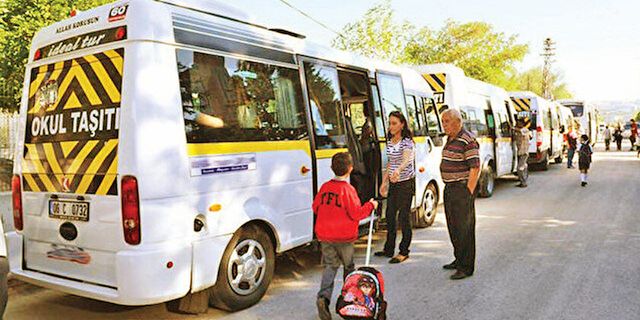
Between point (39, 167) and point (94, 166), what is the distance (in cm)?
82

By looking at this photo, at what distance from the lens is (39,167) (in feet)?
15.0

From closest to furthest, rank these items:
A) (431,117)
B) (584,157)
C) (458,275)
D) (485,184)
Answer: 1. (458,275)
2. (431,117)
3. (485,184)
4. (584,157)

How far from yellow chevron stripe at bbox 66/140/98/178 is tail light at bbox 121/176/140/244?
0.53 meters

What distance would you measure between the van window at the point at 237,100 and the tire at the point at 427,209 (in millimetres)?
3493

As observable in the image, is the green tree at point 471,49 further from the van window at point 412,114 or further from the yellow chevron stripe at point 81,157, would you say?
the yellow chevron stripe at point 81,157

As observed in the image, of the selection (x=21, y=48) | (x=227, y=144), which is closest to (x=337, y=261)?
(x=227, y=144)

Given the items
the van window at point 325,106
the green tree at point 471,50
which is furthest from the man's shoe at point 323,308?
the green tree at point 471,50

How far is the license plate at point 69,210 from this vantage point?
4139mm

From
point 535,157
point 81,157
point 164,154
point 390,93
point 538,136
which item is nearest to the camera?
point 164,154

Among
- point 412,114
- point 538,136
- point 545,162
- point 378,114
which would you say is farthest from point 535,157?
point 378,114

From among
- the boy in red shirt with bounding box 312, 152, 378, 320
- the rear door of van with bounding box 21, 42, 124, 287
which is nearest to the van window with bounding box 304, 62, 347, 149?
the boy in red shirt with bounding box 312, 152, 378, 320

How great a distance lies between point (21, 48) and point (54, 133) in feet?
34.5

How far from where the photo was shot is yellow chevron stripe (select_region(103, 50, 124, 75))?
4.02 meters

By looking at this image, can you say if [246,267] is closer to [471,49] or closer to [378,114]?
[378,114]
